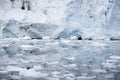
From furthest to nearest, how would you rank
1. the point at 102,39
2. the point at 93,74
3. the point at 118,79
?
1. the point at 102,39
2. the point at 93,74
3. the point at 118,79

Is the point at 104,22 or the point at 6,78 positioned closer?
the point at 6,78

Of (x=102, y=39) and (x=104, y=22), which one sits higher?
(x=104, y=22)

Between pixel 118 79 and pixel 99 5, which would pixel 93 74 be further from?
pixel 99 5

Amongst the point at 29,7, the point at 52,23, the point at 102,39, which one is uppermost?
the point at 29,7

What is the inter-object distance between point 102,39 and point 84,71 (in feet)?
26.0

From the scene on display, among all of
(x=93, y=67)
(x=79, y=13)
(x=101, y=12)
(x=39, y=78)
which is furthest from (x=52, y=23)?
(x=39, y=78)

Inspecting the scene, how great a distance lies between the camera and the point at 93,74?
11.6 feet

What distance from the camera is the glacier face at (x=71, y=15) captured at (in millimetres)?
11469

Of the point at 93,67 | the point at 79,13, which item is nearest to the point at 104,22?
the point at 79,13

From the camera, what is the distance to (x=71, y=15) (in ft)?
38.9

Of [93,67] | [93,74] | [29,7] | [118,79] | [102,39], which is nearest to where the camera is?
[118,79]

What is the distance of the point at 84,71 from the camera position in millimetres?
3703

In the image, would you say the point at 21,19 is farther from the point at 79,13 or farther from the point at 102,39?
the point at 102,39

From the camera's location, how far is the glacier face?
1147cm
